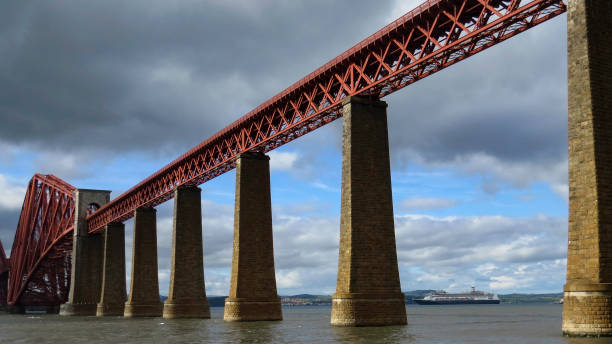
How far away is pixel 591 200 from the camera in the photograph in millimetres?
22891

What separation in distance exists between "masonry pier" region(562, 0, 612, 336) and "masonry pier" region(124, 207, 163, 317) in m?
49.7

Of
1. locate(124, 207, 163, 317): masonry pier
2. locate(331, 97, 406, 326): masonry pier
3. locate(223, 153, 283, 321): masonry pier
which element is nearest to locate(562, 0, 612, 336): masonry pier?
locate(331, 97, 406, 326): masonry pier

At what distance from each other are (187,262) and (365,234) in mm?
27407

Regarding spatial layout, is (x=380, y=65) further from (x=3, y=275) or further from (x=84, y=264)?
(x=3, y=275)

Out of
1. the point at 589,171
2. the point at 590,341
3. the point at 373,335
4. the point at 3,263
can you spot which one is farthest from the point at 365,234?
the point at 3,263

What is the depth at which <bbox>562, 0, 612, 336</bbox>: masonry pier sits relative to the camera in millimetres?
22312

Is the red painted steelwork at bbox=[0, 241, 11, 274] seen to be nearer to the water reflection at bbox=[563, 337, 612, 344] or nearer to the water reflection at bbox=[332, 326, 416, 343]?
the water reflection at bbox=[332, 326, 416, 343]

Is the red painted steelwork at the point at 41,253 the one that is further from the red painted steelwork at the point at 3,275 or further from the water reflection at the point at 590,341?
the water reflection at the point at 590,341

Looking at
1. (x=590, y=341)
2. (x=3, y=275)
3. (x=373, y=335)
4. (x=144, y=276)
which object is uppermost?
(x=3, y=275)

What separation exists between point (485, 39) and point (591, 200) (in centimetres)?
1098

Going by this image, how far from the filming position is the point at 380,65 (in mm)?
35000

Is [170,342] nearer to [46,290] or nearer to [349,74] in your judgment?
[349,74]

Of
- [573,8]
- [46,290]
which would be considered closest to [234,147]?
[573,8]

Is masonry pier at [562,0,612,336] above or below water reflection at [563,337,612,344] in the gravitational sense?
above
